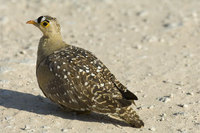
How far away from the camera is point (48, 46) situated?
7.36 metres

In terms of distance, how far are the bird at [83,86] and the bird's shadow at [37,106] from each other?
19 cm

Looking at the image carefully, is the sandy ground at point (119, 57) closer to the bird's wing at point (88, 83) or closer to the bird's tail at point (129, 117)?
the bird's tail at point (129, 117)

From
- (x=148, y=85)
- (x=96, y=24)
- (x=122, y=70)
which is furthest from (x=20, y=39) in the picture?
(x=148, y=85)

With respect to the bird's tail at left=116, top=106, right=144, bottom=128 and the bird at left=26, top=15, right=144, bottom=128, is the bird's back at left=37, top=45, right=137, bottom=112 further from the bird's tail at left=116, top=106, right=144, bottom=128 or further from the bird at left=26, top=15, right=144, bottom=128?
the bird's tail at left=116, top=106, right=144, bottom=128

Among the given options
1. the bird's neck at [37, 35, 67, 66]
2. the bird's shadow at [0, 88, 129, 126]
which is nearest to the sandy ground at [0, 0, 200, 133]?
the bird's shadow at [0, 88, 129, 126]

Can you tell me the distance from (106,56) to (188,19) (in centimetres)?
345

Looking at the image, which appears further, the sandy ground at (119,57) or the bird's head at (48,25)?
the bird's head at (48,25)

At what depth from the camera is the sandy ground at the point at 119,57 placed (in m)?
6.73

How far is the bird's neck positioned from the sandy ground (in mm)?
926

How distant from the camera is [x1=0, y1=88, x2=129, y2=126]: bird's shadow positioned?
6867mm

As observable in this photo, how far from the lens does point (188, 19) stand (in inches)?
476

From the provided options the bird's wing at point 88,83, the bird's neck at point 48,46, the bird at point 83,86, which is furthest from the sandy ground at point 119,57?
the bird's neck at point 48,46

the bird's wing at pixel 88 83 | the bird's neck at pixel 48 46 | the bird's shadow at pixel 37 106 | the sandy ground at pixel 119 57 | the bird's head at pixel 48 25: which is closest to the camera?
the bird's wing at pixel 88 83

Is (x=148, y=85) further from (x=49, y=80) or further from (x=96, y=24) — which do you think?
(x=96, y=24)
